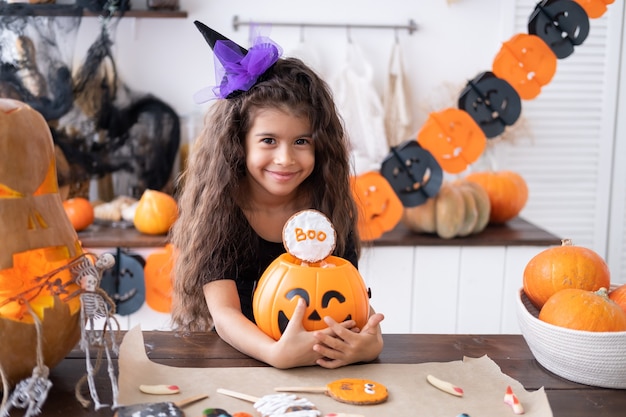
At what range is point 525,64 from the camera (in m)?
2.28

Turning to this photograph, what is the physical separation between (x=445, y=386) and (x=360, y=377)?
4.9 inches

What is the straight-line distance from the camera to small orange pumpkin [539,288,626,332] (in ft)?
3.18

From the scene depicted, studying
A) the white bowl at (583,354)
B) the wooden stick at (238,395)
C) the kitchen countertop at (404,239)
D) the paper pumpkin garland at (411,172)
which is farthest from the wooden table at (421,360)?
the paper pumpkin garland at (411,172)

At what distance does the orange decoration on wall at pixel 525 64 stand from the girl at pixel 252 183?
3.51 feet

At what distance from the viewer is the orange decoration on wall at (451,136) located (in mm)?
2303

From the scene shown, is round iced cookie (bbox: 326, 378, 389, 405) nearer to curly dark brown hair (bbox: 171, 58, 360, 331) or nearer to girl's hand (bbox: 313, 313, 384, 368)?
girl's hand (bbox: 313, 313, 384, 368)

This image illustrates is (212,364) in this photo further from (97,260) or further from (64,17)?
(64,17)

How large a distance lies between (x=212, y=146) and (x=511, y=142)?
1.91m

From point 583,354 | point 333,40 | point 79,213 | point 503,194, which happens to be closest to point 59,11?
point 79,213

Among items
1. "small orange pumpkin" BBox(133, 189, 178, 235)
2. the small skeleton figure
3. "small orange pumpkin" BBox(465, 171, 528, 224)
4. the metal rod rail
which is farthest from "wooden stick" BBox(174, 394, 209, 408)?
the metal rod rail

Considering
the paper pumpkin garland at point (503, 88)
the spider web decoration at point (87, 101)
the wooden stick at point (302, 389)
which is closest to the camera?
the wooden stick at point (302, 389)

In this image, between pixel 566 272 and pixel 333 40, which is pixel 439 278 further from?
pixel 566 272

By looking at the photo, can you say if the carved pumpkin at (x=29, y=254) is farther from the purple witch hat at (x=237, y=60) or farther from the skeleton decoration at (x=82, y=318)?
the purple witch hat at (x=237, y=60)

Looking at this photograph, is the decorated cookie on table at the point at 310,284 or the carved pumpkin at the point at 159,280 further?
the carved pumpkin at the point at 159,280
